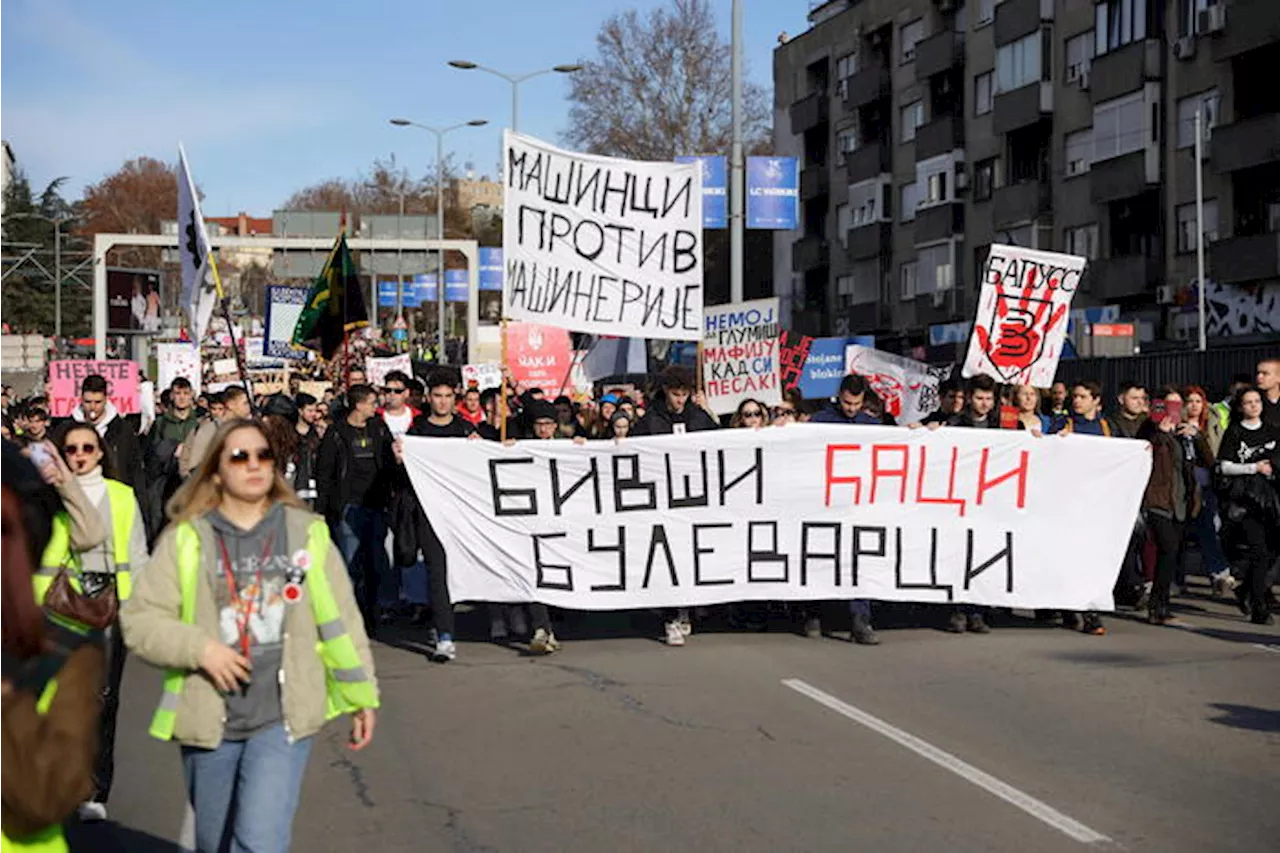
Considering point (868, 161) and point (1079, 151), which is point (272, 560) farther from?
point (868, 161)

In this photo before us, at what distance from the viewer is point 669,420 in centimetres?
1326

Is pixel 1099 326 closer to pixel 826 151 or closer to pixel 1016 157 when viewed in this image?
pixel 1016 157

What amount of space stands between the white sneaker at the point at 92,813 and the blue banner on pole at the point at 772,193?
22.7m

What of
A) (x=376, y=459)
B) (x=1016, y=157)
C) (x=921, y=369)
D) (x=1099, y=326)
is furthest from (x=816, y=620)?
(x=1016, y=157)

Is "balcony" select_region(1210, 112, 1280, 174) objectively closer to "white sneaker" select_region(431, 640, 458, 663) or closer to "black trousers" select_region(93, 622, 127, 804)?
"white sneaker" select_region(431, 640, 458, 663)

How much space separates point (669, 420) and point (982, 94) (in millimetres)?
43128

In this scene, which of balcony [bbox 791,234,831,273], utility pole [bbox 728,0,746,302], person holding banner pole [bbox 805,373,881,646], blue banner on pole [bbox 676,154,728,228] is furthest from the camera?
balcony [bbox 791,234,831,273]

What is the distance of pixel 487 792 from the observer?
7.61m

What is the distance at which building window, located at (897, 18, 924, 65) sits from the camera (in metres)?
58.4

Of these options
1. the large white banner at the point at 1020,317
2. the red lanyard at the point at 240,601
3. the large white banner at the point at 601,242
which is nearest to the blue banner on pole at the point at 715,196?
the large white banner at the point at 1020,317


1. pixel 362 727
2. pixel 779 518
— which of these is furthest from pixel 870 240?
pixel 362 727

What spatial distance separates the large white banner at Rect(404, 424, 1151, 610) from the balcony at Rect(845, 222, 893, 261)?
49.1 m

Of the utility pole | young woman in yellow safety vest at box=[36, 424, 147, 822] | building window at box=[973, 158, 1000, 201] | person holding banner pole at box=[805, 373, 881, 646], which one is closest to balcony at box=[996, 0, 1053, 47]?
building window at box=[973, 158, 1000, 201]

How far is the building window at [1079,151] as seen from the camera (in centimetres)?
4772
